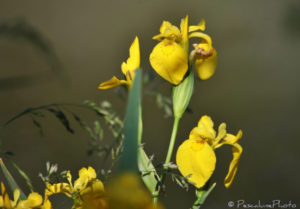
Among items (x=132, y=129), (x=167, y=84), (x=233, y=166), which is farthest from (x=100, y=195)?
(x=167, y=84)

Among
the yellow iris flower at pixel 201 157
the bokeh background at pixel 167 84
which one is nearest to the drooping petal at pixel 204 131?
the yellow iris flower at pixel 201 157

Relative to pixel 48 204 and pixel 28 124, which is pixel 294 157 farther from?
pixel 48 204

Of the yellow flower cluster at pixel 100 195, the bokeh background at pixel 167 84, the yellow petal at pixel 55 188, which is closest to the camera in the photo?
the yellow flower cluster at pixel 100 195

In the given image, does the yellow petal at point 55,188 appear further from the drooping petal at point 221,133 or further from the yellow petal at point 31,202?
the drooping petal at point 221,133

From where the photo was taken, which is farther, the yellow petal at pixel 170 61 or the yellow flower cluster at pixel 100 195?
the yellow petal at pixel 170 61

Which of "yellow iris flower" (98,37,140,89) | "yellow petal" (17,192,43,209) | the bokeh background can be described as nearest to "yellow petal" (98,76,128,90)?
"yellow iris flower" (98,37,140,89)

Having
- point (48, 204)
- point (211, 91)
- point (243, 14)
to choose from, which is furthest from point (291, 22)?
point (48, 204)

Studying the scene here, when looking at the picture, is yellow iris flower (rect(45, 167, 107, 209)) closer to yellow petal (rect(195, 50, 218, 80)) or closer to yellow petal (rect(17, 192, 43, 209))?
yellow petal (rect(17, 192, 43, 209))

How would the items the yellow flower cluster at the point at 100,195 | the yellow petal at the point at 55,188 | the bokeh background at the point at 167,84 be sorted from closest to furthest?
the yellow flower cluster at the point at 100,195
the yellow petal at the point at 55,188
the bokeh background at the point at 167,84
